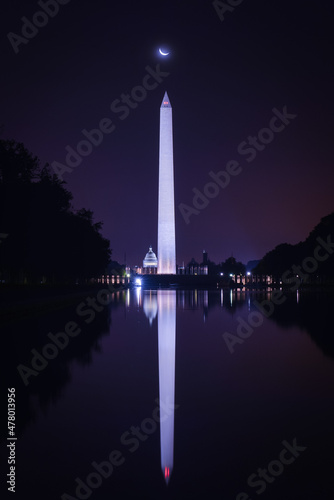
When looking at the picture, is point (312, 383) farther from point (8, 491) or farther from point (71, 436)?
point (8, 491)

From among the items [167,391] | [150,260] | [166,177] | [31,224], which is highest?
[166,177]

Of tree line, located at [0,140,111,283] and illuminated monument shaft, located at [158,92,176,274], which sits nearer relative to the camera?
tree line, located at [0,140,111,283]

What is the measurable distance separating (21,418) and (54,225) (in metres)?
37.1

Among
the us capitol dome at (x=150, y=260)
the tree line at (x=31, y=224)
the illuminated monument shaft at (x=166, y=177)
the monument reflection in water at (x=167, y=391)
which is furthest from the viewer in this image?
the us capitol dome at (x=150, y=260)

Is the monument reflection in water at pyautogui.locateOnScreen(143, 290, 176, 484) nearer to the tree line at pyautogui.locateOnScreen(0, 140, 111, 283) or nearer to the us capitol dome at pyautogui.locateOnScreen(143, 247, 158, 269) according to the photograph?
the tree line at pyautogui.locateOnScreen(0, 140, 111, 283)

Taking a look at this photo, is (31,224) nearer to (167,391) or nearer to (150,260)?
(167,391)

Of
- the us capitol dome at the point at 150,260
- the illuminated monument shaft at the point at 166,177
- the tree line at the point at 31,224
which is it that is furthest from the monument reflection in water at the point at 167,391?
the us capitol dome at the point at 150,260

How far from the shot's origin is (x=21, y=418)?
6.72m

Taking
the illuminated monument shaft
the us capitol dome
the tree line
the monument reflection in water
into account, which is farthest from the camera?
the us capitol dome

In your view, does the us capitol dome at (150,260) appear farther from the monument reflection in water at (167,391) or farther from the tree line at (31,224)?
the monument reflection in water at (167,391)

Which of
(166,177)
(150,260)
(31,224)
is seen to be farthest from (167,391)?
(150,260)

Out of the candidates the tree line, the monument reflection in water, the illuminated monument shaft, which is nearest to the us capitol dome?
the illuminated monument shaft

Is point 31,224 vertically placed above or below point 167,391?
above

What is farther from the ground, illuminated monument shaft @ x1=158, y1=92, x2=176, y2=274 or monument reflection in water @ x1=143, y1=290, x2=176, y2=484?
illuminated monument shaft @ x1=158, y1=92, x2=176, y2=274
